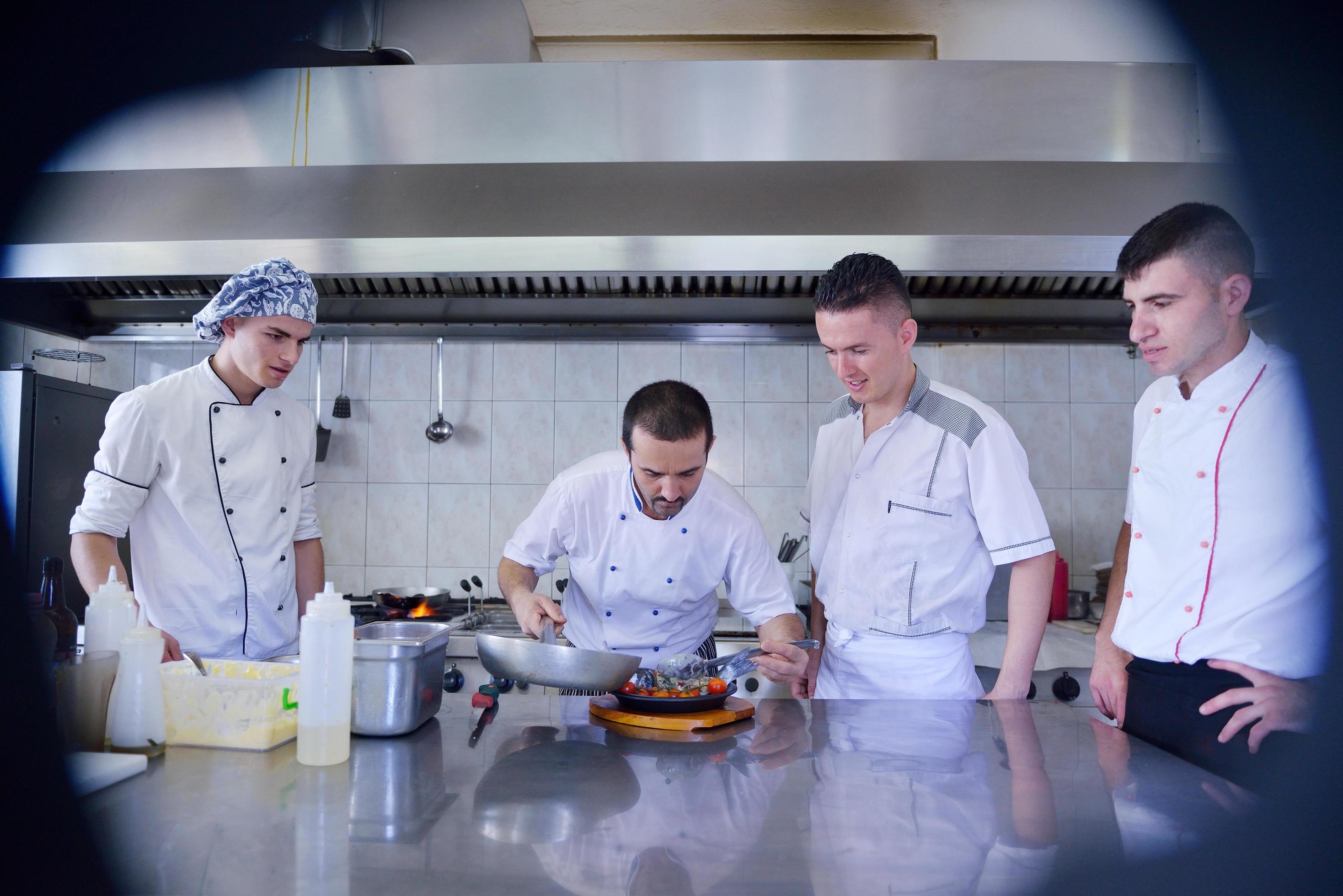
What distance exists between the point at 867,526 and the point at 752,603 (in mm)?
319

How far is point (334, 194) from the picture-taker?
2219mm

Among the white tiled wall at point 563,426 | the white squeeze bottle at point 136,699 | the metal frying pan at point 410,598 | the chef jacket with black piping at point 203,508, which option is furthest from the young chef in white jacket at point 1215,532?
the metal frying pan at point 410,598

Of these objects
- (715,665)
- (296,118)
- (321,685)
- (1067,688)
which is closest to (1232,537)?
(715,665)

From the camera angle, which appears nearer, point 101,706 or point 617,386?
point 101,706

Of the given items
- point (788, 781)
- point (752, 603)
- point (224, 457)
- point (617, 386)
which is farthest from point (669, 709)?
point (617, 386)

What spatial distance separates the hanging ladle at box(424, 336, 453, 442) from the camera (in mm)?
3281

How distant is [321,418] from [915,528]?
8.34 ft

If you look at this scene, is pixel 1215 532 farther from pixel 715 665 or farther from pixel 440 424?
pixel 440 424

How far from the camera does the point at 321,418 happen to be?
10.9 ft

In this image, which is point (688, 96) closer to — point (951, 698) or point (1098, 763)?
point (951, 698)

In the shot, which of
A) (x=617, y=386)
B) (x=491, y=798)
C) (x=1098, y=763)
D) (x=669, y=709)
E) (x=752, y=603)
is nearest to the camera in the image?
(x=491, y=798)

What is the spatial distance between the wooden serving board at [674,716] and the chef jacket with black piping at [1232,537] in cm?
64

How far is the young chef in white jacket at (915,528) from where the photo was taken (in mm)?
1592

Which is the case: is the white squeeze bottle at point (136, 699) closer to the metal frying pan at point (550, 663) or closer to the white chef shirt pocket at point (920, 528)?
the metal frying pan at point (550, 663)
